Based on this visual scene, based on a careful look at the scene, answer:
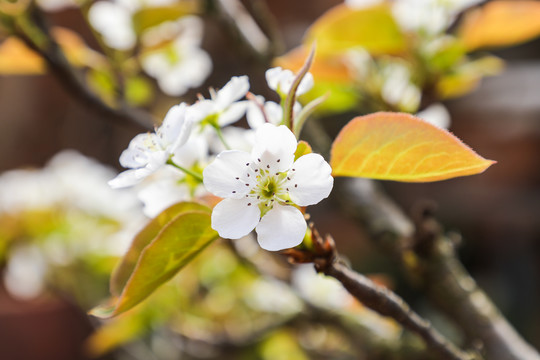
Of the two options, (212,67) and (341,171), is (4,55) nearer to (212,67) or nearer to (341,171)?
(341,171)

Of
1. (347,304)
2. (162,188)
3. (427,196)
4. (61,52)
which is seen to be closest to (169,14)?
(61,52)

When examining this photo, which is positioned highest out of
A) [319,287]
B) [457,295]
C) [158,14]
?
[158,14]

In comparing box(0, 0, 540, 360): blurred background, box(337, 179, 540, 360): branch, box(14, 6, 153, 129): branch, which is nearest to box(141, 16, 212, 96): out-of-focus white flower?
box(0, 0, 540, 360): blurred background

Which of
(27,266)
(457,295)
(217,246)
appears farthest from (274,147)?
(27,266)

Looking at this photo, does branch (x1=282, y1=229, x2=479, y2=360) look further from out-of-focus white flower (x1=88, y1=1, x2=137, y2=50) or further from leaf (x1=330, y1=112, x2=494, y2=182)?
out-of-focus white flower (x1=88, y1=1, x2=137, y2=50)

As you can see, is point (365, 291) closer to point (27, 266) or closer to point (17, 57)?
point (17, 57)
